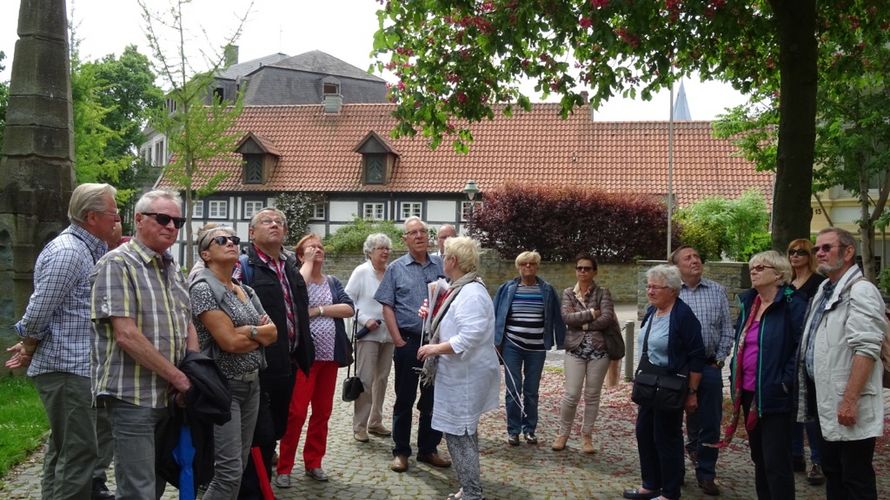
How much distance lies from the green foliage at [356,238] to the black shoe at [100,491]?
Result: 2118 centimetres

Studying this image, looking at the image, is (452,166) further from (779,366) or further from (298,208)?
(779,366)

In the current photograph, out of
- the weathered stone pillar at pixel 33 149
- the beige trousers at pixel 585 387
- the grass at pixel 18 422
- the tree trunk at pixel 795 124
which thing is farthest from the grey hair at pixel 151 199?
the tree trunk at pixel 795 124

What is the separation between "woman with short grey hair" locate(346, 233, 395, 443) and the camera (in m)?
7.80

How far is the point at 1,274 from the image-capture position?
28.3 ft

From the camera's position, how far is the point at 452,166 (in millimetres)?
35906

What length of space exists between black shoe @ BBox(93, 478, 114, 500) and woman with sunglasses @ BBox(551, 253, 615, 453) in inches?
151

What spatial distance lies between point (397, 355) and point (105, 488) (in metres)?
2.47

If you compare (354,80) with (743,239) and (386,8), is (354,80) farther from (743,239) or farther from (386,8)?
(386,8)

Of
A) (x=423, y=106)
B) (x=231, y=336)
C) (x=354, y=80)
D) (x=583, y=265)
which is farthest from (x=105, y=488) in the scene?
(x=354, y=80)

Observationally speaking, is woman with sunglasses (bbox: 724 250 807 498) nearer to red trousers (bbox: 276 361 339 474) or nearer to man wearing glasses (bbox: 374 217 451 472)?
man wearing glasses (bbox: 374 217 451 472)

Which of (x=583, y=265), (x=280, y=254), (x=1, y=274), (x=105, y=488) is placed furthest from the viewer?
(x=1, y=274)

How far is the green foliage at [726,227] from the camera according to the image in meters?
27.0

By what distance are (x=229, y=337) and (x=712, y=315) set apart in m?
4.02

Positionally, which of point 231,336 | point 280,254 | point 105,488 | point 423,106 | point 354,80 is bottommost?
point 105,488
